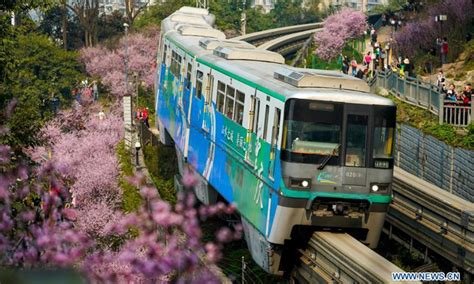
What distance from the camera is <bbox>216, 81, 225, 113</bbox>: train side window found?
21.1m

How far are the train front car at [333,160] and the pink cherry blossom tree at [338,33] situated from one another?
3881 centimetres

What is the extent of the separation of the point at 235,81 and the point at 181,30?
1015cm

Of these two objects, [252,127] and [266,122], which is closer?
[266,122]

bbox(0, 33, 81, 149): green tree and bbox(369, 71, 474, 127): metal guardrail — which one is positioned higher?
bbox(369, 71, 474, 127): metal guardrail

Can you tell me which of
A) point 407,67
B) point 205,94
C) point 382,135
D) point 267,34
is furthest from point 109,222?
point 267,34

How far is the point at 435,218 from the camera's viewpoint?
18406 mm

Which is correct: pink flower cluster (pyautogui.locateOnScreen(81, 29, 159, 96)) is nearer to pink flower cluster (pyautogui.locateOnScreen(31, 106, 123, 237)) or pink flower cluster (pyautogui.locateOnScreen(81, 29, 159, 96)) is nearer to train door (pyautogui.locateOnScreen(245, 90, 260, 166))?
pink flower cluster (pyautogui.locateOnScreen(31, 106, 123, 237))

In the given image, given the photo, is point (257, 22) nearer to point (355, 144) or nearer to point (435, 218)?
point (435, 218)

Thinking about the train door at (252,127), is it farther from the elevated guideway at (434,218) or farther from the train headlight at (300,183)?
the elevated guideway at (434,218)

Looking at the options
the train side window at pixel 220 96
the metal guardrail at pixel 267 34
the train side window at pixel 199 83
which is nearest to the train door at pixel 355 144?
the train side window at pixel 220 96

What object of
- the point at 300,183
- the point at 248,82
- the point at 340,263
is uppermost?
the point at 248,82

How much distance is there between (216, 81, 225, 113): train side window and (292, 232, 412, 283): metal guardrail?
445cm

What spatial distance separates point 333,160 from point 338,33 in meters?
41.7

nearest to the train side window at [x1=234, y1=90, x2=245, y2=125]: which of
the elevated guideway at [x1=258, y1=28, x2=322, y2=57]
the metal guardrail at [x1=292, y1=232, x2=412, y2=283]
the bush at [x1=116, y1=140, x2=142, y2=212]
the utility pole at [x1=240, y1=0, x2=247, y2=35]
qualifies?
the metal guardrail at [x1=292, y1=232, x2=412, y2=283]
